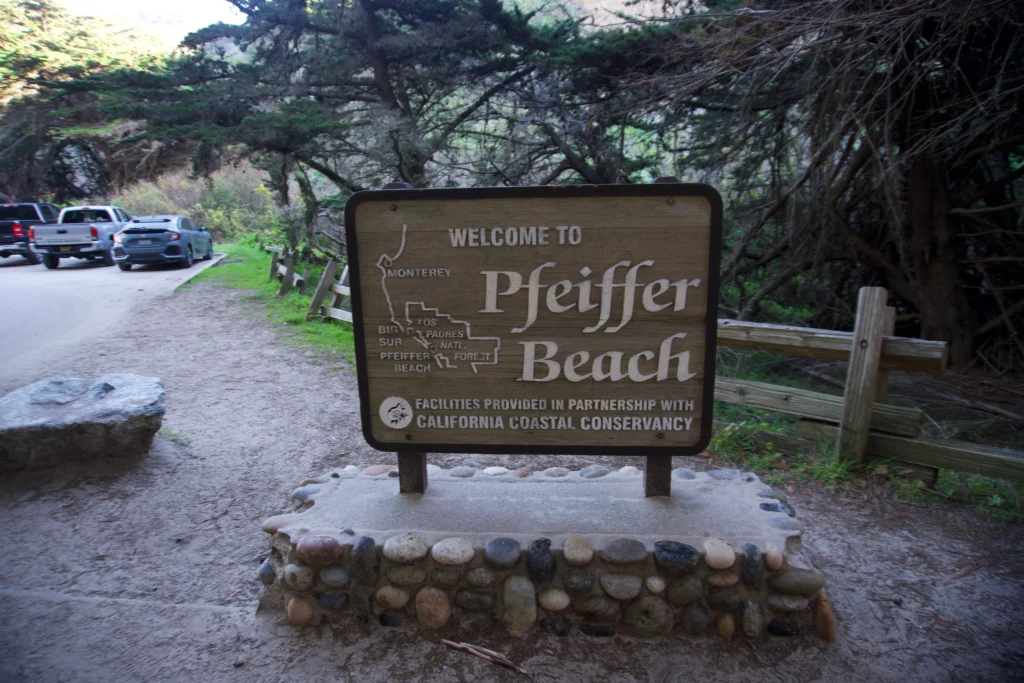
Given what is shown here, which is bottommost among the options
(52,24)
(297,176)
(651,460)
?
(651,460)

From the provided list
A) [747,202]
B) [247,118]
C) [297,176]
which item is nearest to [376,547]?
[747,202]

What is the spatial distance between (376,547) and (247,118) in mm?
9648

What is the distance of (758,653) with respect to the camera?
240 cm

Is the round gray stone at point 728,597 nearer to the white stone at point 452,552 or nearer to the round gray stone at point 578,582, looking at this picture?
the round gray stone at point 578,582

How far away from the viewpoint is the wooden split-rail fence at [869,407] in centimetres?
366

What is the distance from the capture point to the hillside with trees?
561 cm

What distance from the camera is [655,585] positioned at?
8.04ft

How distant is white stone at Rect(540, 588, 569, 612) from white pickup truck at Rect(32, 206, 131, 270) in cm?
1822

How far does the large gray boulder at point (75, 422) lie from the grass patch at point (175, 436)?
0.45 metres

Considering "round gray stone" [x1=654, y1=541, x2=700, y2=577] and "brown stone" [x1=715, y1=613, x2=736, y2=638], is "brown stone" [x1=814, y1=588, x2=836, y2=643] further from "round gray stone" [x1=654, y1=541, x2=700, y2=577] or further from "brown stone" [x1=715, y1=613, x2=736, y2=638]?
"round gray stone" [x1=654, y1=541, x2=700, y2=577]

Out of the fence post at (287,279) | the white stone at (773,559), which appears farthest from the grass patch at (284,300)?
the white stone at (773,559)

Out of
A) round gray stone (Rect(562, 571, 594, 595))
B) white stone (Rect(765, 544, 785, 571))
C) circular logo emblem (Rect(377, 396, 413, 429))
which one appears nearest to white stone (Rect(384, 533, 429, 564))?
circular logo emblem (Rect(377, 396, 413, 429))

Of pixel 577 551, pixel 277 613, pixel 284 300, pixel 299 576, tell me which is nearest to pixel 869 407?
pixel 577 551

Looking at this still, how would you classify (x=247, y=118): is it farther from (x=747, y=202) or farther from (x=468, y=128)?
(x=747, y=202)
